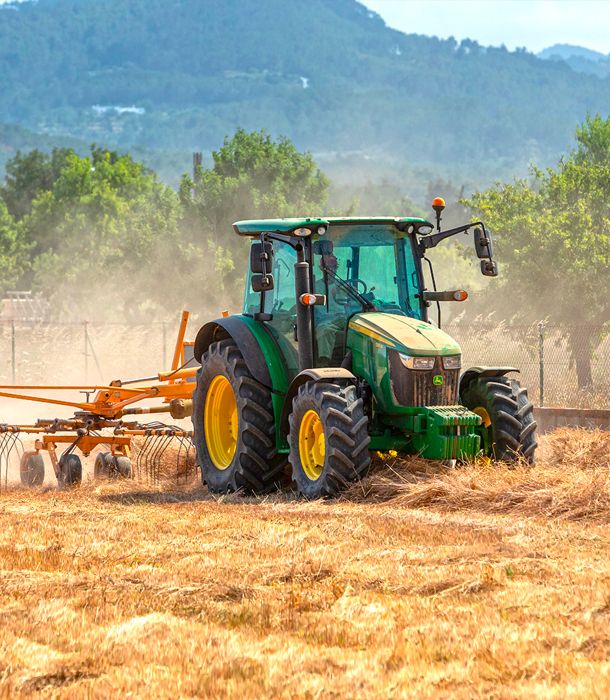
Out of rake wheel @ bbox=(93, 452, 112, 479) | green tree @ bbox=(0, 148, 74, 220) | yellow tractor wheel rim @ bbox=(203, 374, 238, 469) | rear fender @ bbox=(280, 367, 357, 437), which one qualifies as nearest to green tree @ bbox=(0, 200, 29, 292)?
green tree @ bbox=(0, 148, 74, 220)

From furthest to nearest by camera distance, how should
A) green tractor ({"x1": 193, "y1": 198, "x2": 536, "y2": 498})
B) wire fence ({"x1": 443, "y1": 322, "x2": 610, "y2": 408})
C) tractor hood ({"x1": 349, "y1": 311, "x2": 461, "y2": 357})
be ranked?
1. wire fence ({"x1": 443, "y1": 322, "x2": 610, "y2": 408})
2. tractor hood ({"x1": 349, "y1": 311, "x2": 461, "y2": 357})
3. green tractor ({"x1": 193, "y1": 198, "x2": 536, "y2": 498})

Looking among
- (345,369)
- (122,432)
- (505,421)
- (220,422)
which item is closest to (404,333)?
(345,369)

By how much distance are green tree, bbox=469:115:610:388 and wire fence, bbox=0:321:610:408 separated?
57 centimetres

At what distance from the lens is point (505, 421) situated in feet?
38.9

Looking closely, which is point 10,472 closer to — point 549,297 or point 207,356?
point 207,356

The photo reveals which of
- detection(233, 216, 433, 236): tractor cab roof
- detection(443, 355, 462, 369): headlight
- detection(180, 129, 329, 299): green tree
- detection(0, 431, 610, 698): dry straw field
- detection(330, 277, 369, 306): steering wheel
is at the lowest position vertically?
detection(0, 431, 610, 698): dry straw field

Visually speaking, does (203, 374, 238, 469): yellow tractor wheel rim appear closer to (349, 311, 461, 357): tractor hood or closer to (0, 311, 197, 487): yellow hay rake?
(0, 311, 197, 487): yellow hay rake

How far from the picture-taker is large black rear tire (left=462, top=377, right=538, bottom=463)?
11812 millimetres

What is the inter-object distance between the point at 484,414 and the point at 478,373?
0.47 metres

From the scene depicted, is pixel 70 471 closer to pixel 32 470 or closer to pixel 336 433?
pixel 32 470

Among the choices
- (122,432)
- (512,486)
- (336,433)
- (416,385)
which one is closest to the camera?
(512,486)

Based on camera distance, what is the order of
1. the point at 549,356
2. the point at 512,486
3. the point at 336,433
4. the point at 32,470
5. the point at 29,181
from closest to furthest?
the point at 512,486 → the point at 336,433 → the point at 32,470 → the point at 549,356 → the point at 29,181

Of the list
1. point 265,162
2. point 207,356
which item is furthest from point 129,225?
point 207,356

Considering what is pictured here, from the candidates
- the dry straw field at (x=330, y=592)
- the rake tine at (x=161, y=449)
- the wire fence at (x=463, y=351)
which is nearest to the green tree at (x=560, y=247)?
the wire fence at (x=463, y=351)
